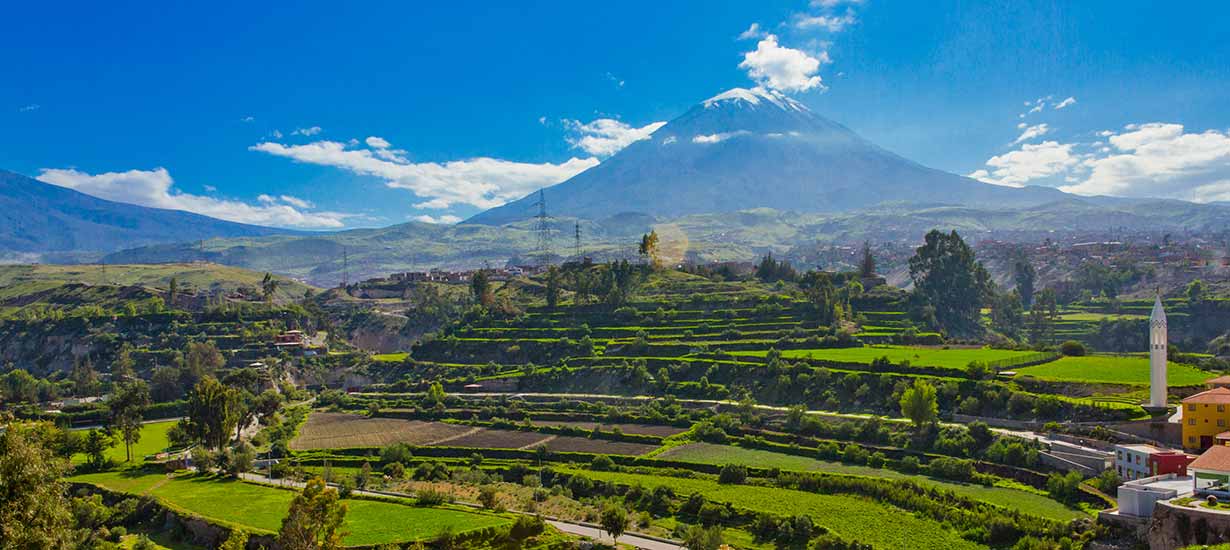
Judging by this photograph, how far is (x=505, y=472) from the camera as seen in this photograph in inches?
1784

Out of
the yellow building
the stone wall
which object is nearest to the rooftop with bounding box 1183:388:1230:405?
the yellow building

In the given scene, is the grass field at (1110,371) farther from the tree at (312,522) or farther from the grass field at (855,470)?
the tree at (312,522)

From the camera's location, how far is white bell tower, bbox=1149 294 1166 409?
38719 mm

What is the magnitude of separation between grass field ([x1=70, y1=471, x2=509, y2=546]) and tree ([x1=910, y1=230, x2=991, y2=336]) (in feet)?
186

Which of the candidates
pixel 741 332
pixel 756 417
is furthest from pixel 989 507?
pixel 741 332

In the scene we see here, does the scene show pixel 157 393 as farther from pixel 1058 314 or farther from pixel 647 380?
pixel 1058 314

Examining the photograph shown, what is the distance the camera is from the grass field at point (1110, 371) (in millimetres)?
45312

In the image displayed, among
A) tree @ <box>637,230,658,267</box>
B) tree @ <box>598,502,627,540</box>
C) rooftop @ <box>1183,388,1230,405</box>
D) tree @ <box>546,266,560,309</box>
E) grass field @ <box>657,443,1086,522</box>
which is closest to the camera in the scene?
tree @ <box>598,502,627,540</box>

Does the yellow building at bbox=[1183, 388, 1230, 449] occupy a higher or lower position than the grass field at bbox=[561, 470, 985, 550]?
higher

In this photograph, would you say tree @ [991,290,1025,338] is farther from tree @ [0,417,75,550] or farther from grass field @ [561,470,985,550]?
tree @ [0,417,75,550]

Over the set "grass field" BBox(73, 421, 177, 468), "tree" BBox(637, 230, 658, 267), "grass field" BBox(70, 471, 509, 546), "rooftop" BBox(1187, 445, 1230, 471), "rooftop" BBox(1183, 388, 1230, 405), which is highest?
"tree" BBox(637, 230, 658, 267)

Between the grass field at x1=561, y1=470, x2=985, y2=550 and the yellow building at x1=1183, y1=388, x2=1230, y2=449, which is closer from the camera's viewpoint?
the grass field at x1=561, y1=470, x2=985, y2=550

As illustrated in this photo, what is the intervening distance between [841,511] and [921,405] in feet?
36.4

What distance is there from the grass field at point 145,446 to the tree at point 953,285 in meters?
61.1
